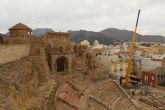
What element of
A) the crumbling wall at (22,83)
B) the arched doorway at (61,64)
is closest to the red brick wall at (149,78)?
the arched doorway at (61,64)

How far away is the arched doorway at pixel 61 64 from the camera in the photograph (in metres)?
26.2

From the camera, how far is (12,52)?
18.0m

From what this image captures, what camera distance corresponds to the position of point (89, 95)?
2091cm

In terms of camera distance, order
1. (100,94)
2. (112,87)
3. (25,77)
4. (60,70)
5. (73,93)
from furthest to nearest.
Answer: (60,70), (112,87), (100,94), (73,93), (25,77)

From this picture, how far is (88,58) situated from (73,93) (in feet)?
30.9

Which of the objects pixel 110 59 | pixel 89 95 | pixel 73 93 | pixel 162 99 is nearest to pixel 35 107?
pixel 73 93

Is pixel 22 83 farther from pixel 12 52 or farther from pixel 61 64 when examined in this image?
pixel 61 64

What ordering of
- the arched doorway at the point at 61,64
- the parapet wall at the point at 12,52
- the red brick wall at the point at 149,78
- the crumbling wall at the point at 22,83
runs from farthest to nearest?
the red brick wall at the point at 149,78 < the arched doorway at the point at 61,64 < the parapet wall at the point at 12,52 < the crumbling wall at the point at 22,83

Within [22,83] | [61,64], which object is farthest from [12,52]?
[61,64]

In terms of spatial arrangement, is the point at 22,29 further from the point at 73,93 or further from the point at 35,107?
the point at 35,107

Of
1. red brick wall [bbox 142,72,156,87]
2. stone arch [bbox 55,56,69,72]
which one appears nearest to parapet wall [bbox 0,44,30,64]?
stone arch [bbox 55,56,69,72]

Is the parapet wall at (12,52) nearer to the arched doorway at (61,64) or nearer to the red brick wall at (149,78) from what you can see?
the arched doorway at (61,64)

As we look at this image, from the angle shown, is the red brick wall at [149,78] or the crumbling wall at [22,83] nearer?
the crumbling wall at [22,83]

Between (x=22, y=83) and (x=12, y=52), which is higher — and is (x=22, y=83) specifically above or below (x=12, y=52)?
below
